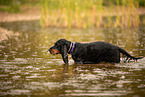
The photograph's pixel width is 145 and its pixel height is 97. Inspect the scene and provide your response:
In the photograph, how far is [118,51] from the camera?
28.0 feet

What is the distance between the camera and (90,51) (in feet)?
28.3

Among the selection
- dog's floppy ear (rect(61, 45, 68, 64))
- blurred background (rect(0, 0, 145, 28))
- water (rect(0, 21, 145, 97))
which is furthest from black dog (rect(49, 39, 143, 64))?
blurred background (rect(0, 0, 145, 28))

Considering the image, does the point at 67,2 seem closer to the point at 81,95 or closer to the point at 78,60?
the point at 78,60

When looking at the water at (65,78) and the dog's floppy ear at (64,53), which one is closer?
the water at (65,78)

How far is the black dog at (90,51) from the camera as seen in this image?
27.9 ft

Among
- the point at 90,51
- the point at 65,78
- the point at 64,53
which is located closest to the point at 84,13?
the point at 90,51

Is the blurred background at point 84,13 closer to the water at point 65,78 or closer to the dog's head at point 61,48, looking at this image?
the water at point 65,78

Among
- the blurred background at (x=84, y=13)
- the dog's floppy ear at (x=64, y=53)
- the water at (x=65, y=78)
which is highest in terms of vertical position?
the blurred background at (x=84, y=13)

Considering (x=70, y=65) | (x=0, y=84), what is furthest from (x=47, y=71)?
(x=0, y=84)

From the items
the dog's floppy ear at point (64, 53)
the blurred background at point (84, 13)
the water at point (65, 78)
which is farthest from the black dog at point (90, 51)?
the blurred background at point (84, 13)

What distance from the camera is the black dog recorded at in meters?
8.50

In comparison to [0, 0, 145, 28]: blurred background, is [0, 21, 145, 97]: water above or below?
below

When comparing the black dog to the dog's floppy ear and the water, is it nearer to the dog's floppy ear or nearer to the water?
the dog's floppy ear

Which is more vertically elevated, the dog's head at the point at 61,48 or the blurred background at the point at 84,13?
the blurred background at the point at 84,13
